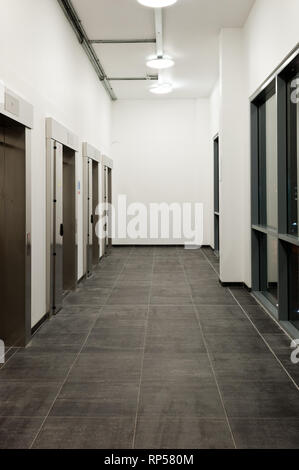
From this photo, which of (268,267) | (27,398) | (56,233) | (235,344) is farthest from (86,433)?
(268,267)

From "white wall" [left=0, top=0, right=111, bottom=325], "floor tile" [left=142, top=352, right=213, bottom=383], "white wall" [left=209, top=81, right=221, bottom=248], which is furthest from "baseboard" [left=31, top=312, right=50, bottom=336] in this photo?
"white wall" [left=209, top=81, right=221, bottom=248]

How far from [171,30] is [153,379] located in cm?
658

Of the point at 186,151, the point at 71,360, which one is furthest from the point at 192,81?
the point at 71,360

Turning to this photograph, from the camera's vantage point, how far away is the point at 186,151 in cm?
1375

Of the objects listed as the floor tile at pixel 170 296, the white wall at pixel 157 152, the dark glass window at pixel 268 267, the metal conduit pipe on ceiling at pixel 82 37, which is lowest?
the floor tile at pixel 170 296

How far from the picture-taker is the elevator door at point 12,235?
4.62 metres

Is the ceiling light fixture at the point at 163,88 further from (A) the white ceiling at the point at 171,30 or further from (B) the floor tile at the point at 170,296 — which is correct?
(B) the floor tile at the point at 170,296

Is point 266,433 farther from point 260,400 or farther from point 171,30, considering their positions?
point 171,30

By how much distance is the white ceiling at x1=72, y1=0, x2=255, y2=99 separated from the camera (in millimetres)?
6930

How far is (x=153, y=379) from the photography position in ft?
12.5

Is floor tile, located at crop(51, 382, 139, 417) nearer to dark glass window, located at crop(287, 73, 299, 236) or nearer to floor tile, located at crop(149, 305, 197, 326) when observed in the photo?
floor tile, located at crop(149, 305, 197, 326)

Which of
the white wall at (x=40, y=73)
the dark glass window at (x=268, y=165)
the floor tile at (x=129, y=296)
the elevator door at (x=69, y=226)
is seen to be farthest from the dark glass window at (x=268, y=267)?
the white wall at (x=40, y=73)

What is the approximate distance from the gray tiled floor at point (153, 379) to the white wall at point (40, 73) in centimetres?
101

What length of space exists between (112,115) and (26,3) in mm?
8957
